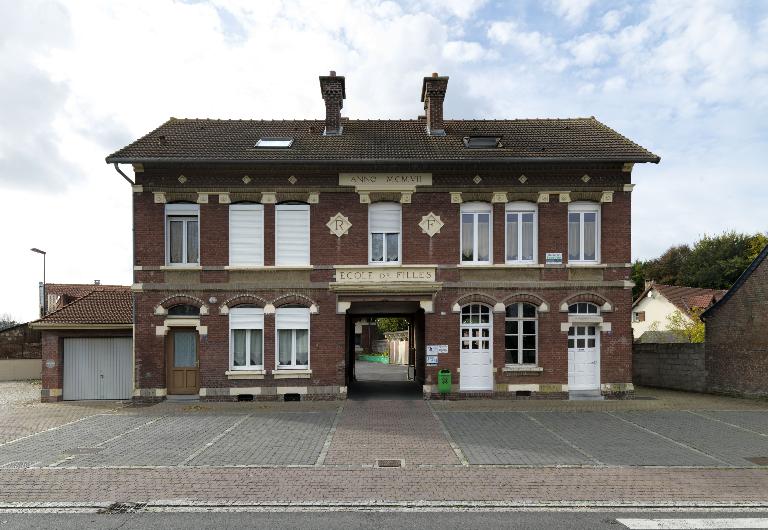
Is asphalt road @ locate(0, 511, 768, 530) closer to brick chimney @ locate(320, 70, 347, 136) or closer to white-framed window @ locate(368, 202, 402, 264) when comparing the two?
white-framed window @ locate(368, 202, 402, 264)

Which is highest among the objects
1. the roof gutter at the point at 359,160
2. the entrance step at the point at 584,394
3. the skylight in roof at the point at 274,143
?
the skylight in roof at the point at 274,143

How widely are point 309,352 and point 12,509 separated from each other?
10.4 m

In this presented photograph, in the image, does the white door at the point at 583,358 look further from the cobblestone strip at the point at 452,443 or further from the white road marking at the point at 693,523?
the white road marking at the point at 693,523

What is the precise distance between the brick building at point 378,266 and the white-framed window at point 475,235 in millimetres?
36

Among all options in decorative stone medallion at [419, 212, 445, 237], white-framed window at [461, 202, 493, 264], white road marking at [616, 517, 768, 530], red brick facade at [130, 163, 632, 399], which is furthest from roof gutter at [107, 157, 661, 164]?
white road marking at [616, 517, 768, 530]

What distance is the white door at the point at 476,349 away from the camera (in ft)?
61.2

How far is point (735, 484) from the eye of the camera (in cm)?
979

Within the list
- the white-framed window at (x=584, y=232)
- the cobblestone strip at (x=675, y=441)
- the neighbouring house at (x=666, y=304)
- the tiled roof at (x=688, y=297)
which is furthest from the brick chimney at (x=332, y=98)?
the tiled roof at (x=688, y=297)

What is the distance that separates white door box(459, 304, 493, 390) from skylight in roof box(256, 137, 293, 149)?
7.86 metres

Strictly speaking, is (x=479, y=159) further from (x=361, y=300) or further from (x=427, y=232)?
(x=361, y=300)

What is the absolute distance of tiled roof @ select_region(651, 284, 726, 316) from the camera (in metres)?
41.5

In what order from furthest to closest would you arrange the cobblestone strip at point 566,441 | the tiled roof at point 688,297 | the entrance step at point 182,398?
the tiled roof at point 688,297 → the entrance step at point 182,398 → the cobblestone strip at point 566,441

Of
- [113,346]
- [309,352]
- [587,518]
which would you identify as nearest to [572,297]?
[309,352]

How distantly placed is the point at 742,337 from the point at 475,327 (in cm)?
892
